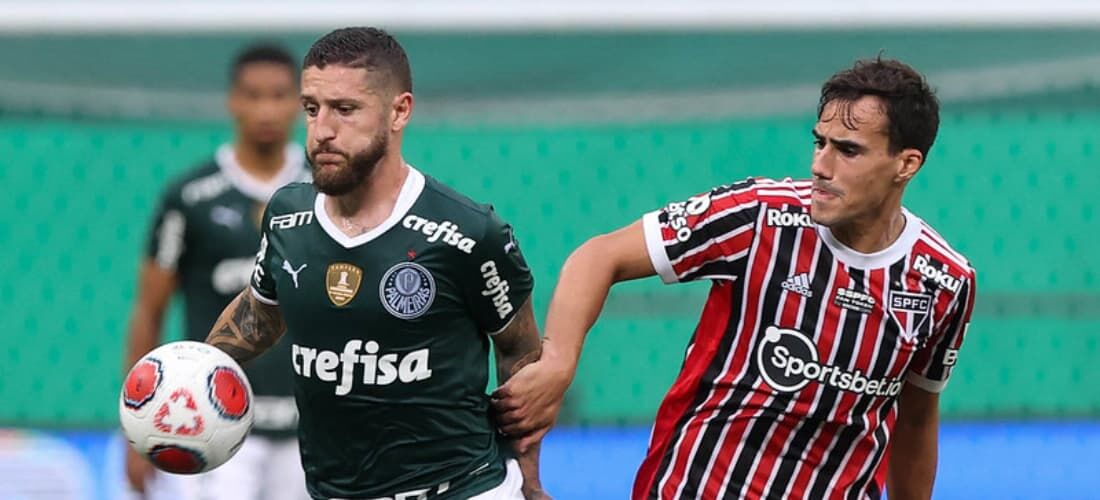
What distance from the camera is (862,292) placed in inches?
157

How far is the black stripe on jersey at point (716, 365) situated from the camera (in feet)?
13.1

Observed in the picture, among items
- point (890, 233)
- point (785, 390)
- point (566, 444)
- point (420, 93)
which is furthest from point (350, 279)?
point (420, 93)

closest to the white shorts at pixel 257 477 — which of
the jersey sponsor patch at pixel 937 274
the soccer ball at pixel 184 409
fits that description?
the soccer ball at pixel 184 409

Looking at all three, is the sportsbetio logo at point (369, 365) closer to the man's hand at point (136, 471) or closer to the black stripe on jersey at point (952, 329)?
the black stripe on jersey at point (952, 329)

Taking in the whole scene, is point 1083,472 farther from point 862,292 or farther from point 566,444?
point 862,292

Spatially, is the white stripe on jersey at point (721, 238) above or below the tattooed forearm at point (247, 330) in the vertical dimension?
above

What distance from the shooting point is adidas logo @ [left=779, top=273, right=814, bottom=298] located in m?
3.97

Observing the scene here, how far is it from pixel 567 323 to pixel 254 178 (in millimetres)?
2271

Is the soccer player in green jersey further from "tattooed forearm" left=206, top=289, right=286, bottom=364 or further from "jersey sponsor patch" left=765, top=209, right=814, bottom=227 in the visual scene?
"jersey sponsor patch" left=765, top=209, right=814, bottom=227

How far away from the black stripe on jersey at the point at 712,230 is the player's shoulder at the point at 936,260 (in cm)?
41

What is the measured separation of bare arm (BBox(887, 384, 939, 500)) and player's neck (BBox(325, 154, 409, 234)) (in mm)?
1428

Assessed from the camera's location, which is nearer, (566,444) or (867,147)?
(867,147)

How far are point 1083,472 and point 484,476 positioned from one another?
4392 mm

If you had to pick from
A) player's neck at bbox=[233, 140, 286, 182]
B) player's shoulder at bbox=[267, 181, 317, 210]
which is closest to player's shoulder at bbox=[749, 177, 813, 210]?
player's shoulder at bbox=[267, 181, 317, 210]
